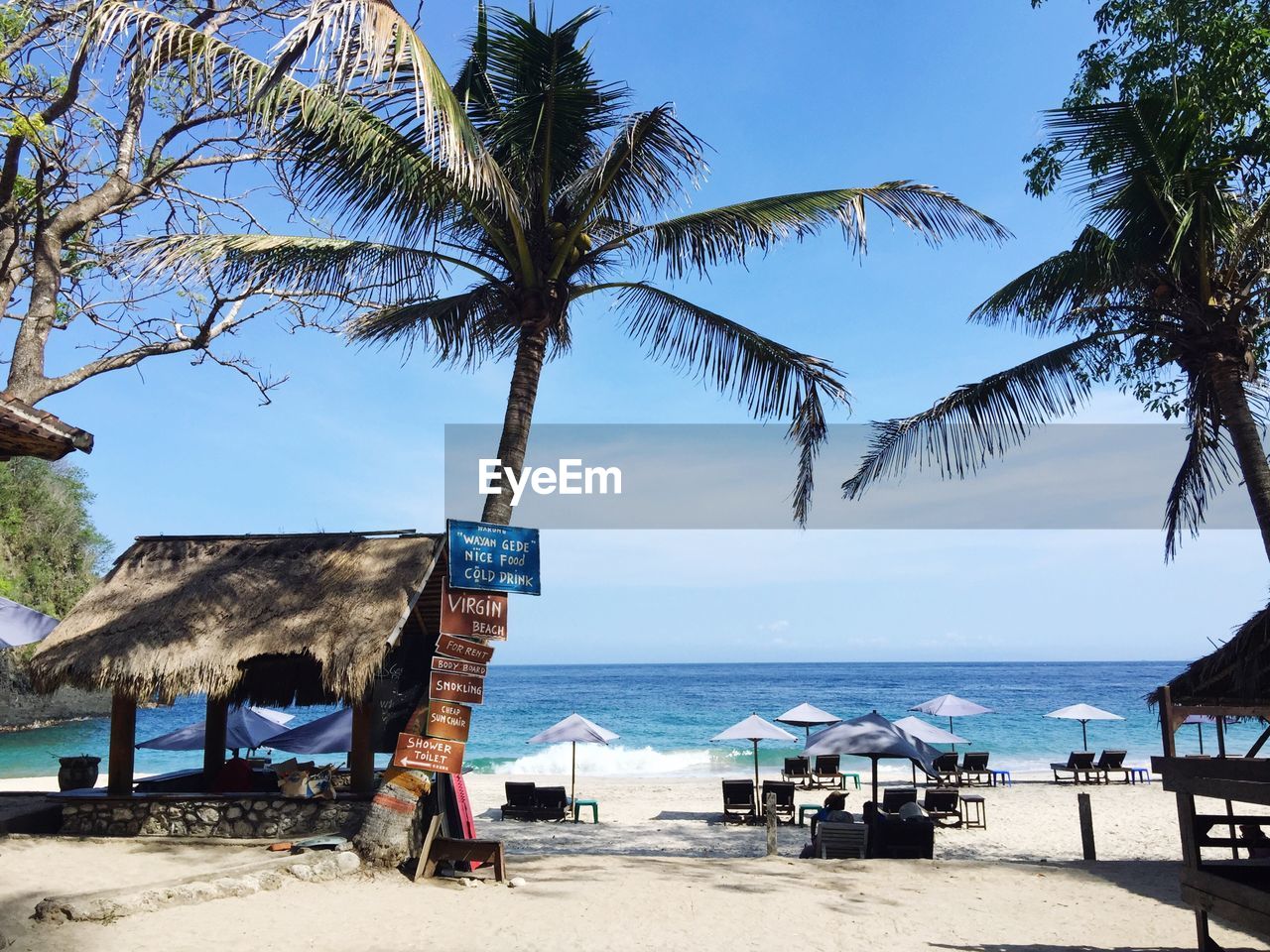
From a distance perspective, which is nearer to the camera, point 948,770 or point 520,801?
point 520,801

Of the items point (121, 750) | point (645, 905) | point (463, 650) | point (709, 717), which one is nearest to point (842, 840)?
point (645, 905)

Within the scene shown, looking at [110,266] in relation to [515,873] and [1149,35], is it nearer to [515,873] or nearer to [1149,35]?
[515,873]

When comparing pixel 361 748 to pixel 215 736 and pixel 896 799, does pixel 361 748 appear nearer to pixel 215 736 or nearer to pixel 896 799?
pixel 215 736

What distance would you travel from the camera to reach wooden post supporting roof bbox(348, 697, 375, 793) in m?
9.33

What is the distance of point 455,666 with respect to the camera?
8.88 metres

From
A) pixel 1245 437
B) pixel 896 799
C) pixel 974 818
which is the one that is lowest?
pixel 974 818

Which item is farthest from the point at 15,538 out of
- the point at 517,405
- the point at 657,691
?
the point at 657,691

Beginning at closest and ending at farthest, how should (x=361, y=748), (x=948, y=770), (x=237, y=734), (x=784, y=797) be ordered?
(x=361, y=748)
(x=237, y=734)
(x=784, y=797)
(x=948, y=770)

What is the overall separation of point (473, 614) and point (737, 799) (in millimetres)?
7993

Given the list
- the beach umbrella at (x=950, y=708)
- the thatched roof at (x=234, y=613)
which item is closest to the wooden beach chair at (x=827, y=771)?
the beach umbrella at (x=950, y=708)

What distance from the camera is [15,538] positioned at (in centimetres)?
4003

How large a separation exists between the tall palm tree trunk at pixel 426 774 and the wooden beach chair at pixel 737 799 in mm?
7106

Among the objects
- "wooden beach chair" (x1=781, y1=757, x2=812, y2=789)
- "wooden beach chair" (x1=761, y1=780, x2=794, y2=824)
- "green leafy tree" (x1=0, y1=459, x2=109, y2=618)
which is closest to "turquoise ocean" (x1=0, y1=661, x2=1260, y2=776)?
"green leafy tree" (x1=0, y1=459, x2=109, y2=618)

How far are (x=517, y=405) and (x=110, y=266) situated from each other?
5863 millimetres
